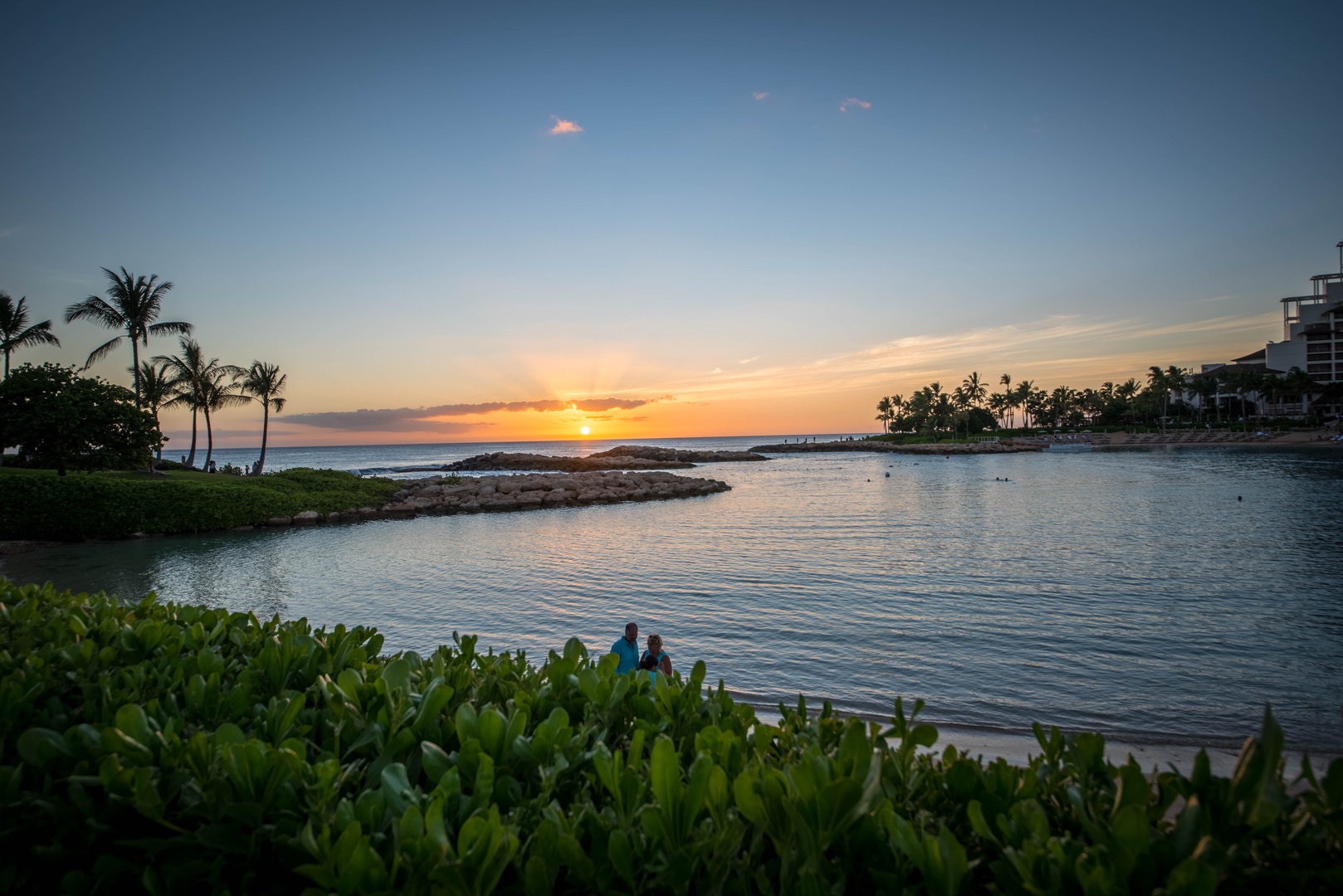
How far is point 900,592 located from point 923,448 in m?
93.2

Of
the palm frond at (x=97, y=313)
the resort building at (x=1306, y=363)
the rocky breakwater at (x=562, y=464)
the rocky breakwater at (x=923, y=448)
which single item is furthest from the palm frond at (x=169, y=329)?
the resort building at (x=1306, y=363)

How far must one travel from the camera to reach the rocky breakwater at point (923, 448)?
9606cm

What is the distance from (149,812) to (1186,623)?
14720 millimetres

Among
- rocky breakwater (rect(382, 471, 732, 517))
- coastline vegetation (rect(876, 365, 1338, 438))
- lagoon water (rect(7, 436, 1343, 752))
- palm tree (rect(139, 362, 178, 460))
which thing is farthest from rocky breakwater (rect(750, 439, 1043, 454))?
palm tree (rect(139, 362, 178, 460))

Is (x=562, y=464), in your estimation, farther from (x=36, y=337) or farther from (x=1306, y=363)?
(x=1306, y=363)

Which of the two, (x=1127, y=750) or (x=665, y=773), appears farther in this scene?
(x=1127, y=750)

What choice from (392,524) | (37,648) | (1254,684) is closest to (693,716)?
(37,648)

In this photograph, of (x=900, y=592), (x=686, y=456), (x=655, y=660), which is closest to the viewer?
(x=655, y=660)

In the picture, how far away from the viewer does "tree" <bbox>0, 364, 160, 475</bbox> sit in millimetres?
24234

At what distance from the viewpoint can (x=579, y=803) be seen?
1.95 meters

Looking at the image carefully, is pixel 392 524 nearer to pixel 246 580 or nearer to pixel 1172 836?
pixel 246 580

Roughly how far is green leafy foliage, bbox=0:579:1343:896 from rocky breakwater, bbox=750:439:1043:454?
10280cm

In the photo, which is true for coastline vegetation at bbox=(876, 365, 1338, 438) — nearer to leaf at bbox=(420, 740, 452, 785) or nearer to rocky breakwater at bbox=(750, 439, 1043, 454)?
rocky breakwater at bbox=(750, 439, 1043, 454)

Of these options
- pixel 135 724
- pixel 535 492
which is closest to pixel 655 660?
Answer: pixel 135 724
